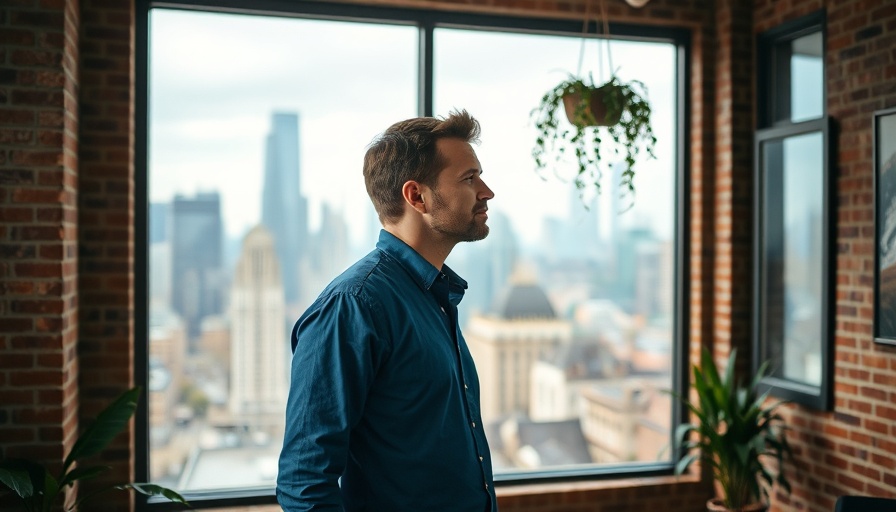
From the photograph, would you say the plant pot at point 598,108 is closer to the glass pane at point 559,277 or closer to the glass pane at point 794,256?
the glass pane at point 559,277

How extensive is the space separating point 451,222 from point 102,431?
172 cm

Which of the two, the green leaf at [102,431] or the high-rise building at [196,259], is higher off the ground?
the high-rise building at [196,259]

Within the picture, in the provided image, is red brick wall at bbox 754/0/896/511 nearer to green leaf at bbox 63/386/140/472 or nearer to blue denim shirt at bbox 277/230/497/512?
blue denim shirt at bbox 277/230/497/512

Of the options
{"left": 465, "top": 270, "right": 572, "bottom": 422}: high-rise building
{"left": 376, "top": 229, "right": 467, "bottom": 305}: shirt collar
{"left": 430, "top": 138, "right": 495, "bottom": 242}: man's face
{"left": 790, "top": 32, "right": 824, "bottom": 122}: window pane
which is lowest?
{"left": 465, "top": 270, "right": 572, "bottom": 422}: high-rise building

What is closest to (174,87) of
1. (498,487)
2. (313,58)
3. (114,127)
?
(114,127)

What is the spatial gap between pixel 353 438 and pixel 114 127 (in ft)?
7.50

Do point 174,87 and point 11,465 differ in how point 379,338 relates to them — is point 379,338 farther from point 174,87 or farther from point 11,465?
point 174,87

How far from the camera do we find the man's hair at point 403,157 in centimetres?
180

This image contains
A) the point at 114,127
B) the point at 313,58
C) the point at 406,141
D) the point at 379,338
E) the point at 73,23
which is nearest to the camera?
the point at 379,338

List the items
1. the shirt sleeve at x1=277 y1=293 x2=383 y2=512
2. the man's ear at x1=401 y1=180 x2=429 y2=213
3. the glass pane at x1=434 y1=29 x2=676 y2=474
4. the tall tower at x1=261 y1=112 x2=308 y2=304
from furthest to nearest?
the glass pane at x1=434 y1=29 x2=676 y2=474 < the tall tower at x1=261 y1=112 x2=308 y2=304 < the man's ear at x1=401 y1=180 x2=429 y2=213 < the shirt sleeve at x1=277 y1=293 x2=383 y2=512

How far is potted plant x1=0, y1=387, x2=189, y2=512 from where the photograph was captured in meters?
2.53

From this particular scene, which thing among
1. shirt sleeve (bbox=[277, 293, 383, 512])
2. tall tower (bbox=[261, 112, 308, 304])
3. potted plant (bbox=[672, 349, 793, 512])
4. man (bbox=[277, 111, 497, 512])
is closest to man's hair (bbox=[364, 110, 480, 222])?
man (bbox=[277, 111, 497, 512])

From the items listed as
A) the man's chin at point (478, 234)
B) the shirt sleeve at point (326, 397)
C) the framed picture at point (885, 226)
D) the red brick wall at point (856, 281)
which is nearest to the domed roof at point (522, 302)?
the red brick wall at point (856, 281)

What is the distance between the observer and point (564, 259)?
4020 mm
